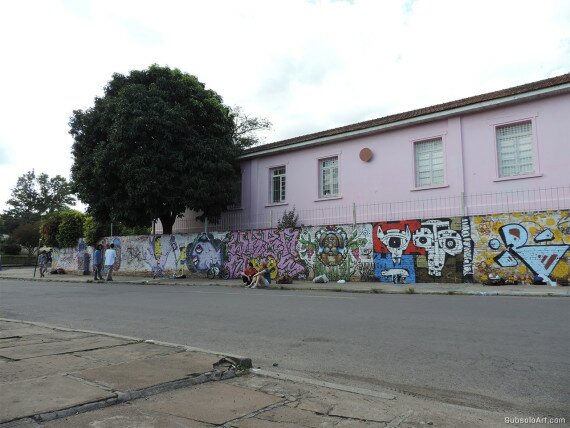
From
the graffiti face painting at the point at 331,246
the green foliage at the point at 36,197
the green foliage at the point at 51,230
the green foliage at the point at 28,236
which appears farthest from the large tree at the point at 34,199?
the graffiti face painting at the point at 331,246

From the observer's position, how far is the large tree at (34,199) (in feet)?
266

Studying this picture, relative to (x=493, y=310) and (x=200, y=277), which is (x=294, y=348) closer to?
(x=493, y=310)

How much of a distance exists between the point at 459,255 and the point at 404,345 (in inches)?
442

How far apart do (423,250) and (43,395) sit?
1518 centimetres

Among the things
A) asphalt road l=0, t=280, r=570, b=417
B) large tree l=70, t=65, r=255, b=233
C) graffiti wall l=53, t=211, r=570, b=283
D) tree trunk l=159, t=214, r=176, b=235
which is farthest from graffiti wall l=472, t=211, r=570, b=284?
tree trunk l=159, t=214, r=176, b=235

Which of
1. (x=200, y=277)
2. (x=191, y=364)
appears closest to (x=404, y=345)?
(x=191, y=364)

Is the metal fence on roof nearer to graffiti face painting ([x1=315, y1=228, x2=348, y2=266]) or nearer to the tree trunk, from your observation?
graffiti face painting ([x1=315, y1=228, x2=348, y2=266])

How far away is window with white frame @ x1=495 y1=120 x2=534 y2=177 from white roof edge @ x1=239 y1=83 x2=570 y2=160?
1005 mm

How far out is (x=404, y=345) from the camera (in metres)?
6.18

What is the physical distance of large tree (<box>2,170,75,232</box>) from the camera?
8100 cm

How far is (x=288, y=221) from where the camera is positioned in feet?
71.5

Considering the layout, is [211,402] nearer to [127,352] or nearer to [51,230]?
[127,352]

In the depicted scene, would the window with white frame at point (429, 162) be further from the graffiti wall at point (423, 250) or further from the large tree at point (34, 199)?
the large tree at point (34, 199)

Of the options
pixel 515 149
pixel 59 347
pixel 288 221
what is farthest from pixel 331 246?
pixel 59 347
